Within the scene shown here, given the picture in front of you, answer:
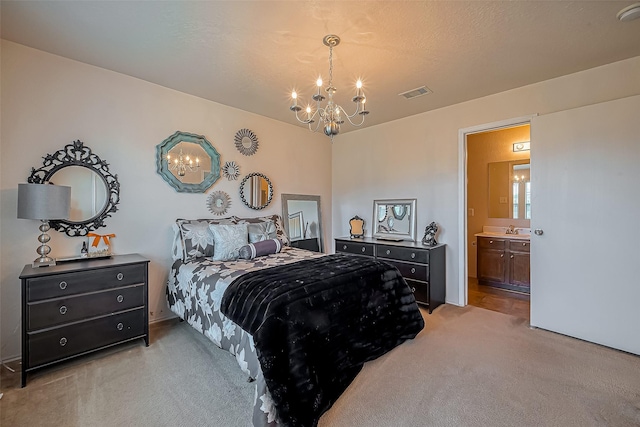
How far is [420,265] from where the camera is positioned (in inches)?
137

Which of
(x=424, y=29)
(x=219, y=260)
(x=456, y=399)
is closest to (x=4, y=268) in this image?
(x=219, y=260)

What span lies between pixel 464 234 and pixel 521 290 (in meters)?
1.51

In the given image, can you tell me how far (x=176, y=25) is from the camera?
2086mm

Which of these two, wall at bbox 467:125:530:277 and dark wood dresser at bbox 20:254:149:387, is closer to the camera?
dark wood dresser at bbox 20:254:149:387

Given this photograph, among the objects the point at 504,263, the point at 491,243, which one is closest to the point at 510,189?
the point at 491,243

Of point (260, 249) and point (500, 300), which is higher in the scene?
point (260, 249)

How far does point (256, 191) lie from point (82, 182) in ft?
6.24

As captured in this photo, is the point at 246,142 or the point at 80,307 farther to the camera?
the point at 246,142

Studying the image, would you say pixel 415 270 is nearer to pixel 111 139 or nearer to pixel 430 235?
pixel 430 235

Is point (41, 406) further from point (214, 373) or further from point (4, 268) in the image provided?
point (4, 268)

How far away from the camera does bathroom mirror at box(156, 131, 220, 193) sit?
3172 millimetres

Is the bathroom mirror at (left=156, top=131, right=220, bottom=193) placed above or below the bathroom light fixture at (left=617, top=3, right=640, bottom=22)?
below

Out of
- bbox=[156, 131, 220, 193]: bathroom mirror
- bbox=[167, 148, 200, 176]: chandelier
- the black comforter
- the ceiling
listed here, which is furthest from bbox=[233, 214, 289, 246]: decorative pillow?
the ceiling

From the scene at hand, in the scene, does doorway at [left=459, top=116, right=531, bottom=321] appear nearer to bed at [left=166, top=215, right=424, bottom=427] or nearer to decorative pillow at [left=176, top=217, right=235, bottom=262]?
bed at [left=166, top=215, right=424, bottom=427]
